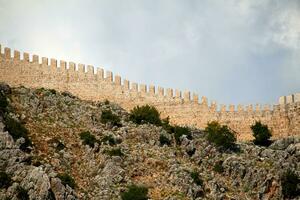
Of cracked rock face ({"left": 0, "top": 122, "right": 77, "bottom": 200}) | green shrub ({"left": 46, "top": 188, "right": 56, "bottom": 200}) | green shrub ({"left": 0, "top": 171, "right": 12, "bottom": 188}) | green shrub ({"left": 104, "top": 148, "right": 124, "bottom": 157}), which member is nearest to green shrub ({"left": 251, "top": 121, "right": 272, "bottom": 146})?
green shrub ({"left": 104, "top": 148, "right": 124, "bottom": 157})

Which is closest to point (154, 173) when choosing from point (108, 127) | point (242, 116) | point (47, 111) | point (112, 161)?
point (112, 161)

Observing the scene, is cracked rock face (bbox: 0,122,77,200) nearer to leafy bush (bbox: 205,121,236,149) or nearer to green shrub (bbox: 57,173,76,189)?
green shrub (bbox: 57,173,76,189)

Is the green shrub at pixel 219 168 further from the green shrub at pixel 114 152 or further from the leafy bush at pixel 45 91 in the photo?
the leafy bush at pixel 45 91

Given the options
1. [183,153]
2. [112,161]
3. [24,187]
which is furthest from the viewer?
[183,153]

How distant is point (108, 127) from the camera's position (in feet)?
143

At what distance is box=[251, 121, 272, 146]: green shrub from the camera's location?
4624 cm

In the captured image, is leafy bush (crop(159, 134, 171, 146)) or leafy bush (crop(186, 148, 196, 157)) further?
leafy bush (crop(159, 134, 171, 146))

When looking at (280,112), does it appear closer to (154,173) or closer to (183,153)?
(183,153)

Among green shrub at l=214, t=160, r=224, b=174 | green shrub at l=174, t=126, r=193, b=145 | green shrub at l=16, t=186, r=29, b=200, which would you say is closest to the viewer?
green shrub at l=16, t=186, r=29, b=200

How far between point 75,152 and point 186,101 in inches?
441

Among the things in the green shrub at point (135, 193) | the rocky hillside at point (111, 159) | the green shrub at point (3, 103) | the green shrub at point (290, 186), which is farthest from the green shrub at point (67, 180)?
the green shrub at point (290, 186)

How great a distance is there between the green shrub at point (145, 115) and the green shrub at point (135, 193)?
8.25 m

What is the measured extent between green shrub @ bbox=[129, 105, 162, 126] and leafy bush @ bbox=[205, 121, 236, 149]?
3.26 metres

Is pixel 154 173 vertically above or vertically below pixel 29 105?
below
